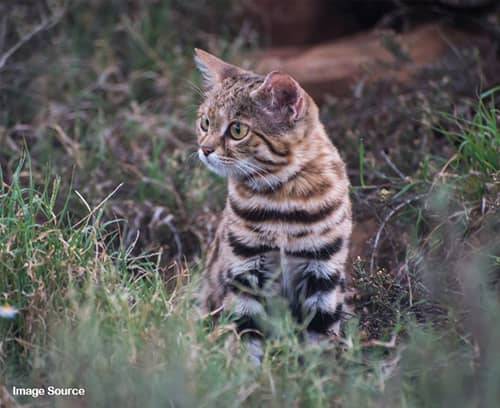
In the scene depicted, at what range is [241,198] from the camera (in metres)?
3.77

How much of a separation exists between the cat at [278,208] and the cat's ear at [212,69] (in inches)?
14.1

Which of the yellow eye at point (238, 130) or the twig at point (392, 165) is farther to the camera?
the twig at point (392, 165)

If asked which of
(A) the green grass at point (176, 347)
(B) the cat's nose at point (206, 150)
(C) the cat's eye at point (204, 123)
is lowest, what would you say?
(A) the green grass at point (176, 347)

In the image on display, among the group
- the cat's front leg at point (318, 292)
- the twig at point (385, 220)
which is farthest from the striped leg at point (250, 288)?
the twig at point (385, 220)

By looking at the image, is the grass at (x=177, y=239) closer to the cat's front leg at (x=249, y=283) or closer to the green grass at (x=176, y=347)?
the green grass at (x=176, y=347)

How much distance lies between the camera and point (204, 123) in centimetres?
388

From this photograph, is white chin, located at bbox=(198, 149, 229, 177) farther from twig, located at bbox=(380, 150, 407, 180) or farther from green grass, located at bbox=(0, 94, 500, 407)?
twig, located at bbox=(380, 150, 407, 180)

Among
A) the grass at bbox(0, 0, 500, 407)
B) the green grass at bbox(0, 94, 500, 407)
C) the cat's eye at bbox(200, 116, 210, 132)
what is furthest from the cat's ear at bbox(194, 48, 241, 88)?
the green grass at bbox(0, 94, 500, 407)

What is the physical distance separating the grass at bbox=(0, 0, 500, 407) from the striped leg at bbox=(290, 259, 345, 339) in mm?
213

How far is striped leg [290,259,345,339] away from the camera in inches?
145

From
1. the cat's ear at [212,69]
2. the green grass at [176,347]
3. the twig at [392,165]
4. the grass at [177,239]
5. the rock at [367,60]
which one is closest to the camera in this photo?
the green grass at [176,347]

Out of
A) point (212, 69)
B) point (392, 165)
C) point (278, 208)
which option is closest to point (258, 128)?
point (278, 208)

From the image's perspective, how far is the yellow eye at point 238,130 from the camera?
3.66 metres

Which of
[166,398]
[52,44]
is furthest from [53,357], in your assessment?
[52,44]
